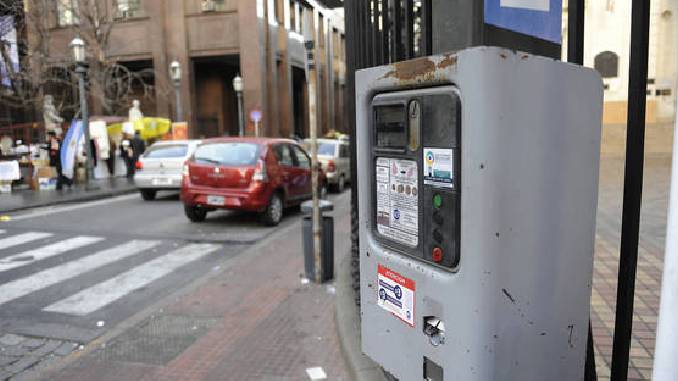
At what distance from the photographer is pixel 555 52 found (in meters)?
2.42

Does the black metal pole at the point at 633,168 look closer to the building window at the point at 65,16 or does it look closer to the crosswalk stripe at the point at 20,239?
the crosswalk stripe at the point at 20,239

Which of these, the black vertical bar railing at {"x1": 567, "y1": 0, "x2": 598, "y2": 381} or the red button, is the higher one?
the black vertical bar railing at {"x1": 567, "y1": 0, "x2": 598, "y2": 381}

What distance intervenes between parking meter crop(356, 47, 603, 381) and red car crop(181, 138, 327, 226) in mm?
7534

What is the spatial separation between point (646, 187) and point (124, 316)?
36.6 ft

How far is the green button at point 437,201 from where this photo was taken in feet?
6.78

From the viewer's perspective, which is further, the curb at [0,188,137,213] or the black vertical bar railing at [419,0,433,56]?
the curb at [0,188,137,213]

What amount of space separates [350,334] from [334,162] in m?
11.5

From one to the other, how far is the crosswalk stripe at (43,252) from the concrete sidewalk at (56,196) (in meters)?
4.68

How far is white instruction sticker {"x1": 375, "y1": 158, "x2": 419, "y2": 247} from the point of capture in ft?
7.30

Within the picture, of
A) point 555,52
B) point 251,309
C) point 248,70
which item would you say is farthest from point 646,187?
point 248,70

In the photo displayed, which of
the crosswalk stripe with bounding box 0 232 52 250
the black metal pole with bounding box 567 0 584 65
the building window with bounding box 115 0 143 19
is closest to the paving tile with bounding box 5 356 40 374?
the black metal pole with bounding box 567 0 584 65

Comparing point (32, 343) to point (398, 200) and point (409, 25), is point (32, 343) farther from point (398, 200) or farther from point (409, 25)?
point (409, 25)

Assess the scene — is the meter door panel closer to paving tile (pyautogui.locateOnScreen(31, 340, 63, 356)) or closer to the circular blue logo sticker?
the circular blue logo sticker

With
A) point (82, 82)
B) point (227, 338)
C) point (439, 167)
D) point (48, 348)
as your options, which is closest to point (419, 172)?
point (439, 167)
